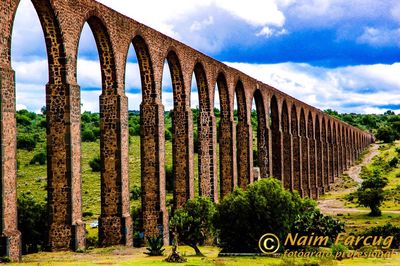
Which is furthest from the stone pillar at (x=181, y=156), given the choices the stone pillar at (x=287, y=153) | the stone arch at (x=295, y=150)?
the stone arch at (x=295, y=150)

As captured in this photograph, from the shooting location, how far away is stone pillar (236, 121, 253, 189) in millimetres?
36000

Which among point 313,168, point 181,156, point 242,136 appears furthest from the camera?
point 313,168

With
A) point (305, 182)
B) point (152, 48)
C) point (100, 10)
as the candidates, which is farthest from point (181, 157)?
point (305, 182)

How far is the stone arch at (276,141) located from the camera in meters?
43.9

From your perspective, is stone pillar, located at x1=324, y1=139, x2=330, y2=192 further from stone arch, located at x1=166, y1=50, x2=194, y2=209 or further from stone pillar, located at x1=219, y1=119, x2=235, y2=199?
stone arch, located at x1=166, y1=50, x2=194, y2=209

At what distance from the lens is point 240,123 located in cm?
3684

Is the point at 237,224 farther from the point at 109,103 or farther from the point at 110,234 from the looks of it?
the point at 109,103

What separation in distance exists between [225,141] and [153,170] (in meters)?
9.35

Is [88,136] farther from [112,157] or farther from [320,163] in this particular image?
[112,157]

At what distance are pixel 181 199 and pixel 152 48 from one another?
672cm

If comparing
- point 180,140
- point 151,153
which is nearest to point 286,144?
point 180,140

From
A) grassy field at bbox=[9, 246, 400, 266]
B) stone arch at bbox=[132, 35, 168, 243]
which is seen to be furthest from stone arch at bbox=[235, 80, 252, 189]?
grassy field at bbox=[9, 246, 400, 266]

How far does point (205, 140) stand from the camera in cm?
3100

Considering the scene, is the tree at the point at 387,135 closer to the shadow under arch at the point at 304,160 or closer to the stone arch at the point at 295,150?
the shadow under arch at the point at 304,160
